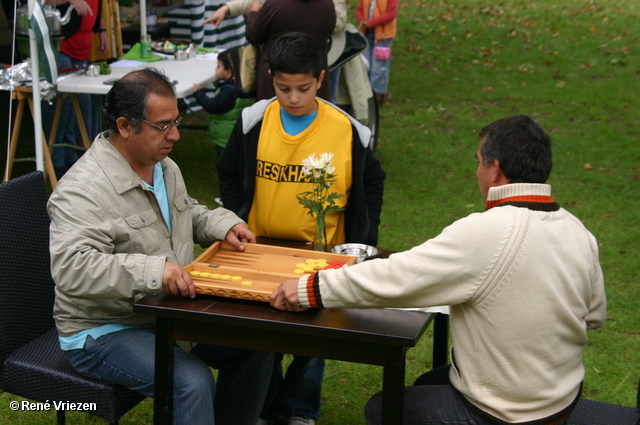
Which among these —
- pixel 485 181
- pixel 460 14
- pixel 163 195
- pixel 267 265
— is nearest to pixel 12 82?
pixel 163 195

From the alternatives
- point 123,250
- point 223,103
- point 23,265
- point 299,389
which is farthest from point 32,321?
point 223,103

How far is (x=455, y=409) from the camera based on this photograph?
2344 millimetres

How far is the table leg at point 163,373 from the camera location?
Result: 2.45m

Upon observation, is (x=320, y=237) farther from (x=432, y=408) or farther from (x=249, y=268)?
(x=432, y=408)

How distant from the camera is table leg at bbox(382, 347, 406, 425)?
2.28 meters

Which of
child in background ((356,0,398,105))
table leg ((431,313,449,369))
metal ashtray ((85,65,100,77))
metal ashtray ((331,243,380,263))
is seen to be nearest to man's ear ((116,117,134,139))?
metal ashtray ((331,243,380,263))

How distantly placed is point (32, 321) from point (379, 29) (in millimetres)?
6934

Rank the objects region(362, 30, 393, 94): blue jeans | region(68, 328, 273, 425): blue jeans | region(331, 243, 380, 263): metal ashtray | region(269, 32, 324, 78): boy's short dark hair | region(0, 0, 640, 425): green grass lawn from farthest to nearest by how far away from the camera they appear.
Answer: region(362, 30, 393, 94): blue jeans, region(0, 0, 640, 425): green grass lawn, region(269, 32, 324, 78): boy's short dark hair, region(331, 243, 380, 263): metal ashtray, region(68, 328, 273, 425): blue jeans

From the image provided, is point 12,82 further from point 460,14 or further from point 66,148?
point 460,14

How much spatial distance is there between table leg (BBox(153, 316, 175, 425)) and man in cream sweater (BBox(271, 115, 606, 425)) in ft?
1.41

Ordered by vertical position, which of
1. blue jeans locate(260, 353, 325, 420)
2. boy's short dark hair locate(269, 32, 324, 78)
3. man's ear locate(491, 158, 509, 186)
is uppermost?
boy's short dark hair locate(269, 32, 324, 78)

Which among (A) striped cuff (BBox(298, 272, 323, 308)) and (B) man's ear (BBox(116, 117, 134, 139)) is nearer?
(A) striped cuff (BBox(298, 272, 323, 308))

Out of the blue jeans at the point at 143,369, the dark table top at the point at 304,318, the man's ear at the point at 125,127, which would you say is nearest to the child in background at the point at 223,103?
the man's ear at the point at 125,127

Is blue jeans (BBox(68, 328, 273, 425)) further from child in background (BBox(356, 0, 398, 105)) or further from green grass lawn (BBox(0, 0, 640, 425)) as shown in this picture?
child in background (BBox(356, 0, 398, 105))
